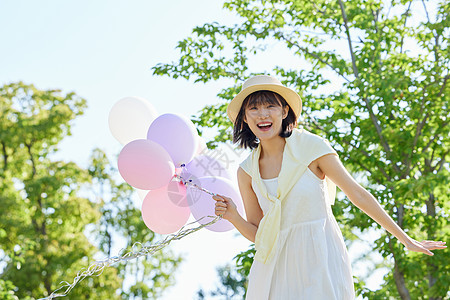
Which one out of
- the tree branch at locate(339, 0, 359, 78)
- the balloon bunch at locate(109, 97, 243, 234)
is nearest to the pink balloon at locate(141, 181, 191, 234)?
the balloon bunch at locate(109, 97, 243, 234)

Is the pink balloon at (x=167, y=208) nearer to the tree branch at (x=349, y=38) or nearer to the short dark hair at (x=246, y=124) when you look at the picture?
the short dark hair at (x=246, y=124)

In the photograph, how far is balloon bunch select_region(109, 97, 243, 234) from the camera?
2.82 m

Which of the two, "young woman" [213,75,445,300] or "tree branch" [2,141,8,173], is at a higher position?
"tree branch" [2,141,8,173]

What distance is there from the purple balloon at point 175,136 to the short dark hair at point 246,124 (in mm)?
532

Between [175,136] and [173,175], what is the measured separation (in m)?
0.24

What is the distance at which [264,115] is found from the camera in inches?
92.5

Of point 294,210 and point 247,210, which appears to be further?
point 247,210

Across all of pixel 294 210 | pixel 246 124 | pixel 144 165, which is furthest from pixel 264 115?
pixel 144 165

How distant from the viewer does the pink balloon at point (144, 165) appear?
9.20ft

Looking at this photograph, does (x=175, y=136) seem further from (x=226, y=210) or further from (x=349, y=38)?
(x=349, y=38)

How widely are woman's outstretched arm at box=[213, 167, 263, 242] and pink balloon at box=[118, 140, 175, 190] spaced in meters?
0.47

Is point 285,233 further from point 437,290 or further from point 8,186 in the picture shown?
point 8,186

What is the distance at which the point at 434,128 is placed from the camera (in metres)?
7.07

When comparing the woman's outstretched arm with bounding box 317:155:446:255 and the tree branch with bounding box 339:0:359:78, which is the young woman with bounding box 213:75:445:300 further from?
the tree branch with bounding box 339:0:359:78
